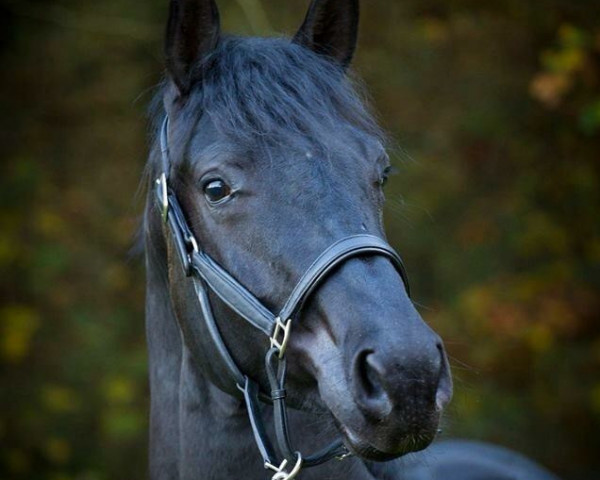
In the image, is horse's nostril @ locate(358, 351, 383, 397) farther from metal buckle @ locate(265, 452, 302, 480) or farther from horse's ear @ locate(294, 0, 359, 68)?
horse's ear @ locate(294, 0, 359, 68)

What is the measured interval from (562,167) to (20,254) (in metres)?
5.22

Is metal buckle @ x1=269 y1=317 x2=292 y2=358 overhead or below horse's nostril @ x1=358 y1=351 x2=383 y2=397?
below

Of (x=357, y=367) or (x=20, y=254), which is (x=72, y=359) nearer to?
(x=20, y=254)

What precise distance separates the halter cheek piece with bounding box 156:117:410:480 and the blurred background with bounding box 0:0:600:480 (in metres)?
5.27

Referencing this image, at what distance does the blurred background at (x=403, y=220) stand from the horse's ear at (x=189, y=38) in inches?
198

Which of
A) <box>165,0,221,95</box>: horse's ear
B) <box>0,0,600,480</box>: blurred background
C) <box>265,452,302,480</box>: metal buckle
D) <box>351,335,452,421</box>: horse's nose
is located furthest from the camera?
<box>0,0,600,480</box>: blurred background

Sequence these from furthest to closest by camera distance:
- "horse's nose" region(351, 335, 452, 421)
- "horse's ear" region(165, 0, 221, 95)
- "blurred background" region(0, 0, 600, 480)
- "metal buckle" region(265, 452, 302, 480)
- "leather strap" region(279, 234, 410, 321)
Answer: "blurred background" region(0, 0, 600, 480), "horse's ear" region(165, 0, 221, 95), "metal buckle" region(265, 452, 302, 480), "leather strap" region(279, 234, 410, 321), "horse's nose" region(351, 335, 452, 421)

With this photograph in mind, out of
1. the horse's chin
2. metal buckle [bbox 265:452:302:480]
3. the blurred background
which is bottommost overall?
the blurred background

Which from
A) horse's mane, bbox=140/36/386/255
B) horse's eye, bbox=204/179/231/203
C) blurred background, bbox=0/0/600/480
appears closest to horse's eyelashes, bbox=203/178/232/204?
horse's eye, bbox=204/179/231/203

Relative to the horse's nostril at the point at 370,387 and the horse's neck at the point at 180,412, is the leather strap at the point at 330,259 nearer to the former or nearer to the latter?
the horse's nostril at the point at 370,387

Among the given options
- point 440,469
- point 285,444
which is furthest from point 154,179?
point 440,469

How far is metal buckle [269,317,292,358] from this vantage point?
2.25 meters

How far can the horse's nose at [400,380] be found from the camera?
1964mm

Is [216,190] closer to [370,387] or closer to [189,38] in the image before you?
[189,38]
